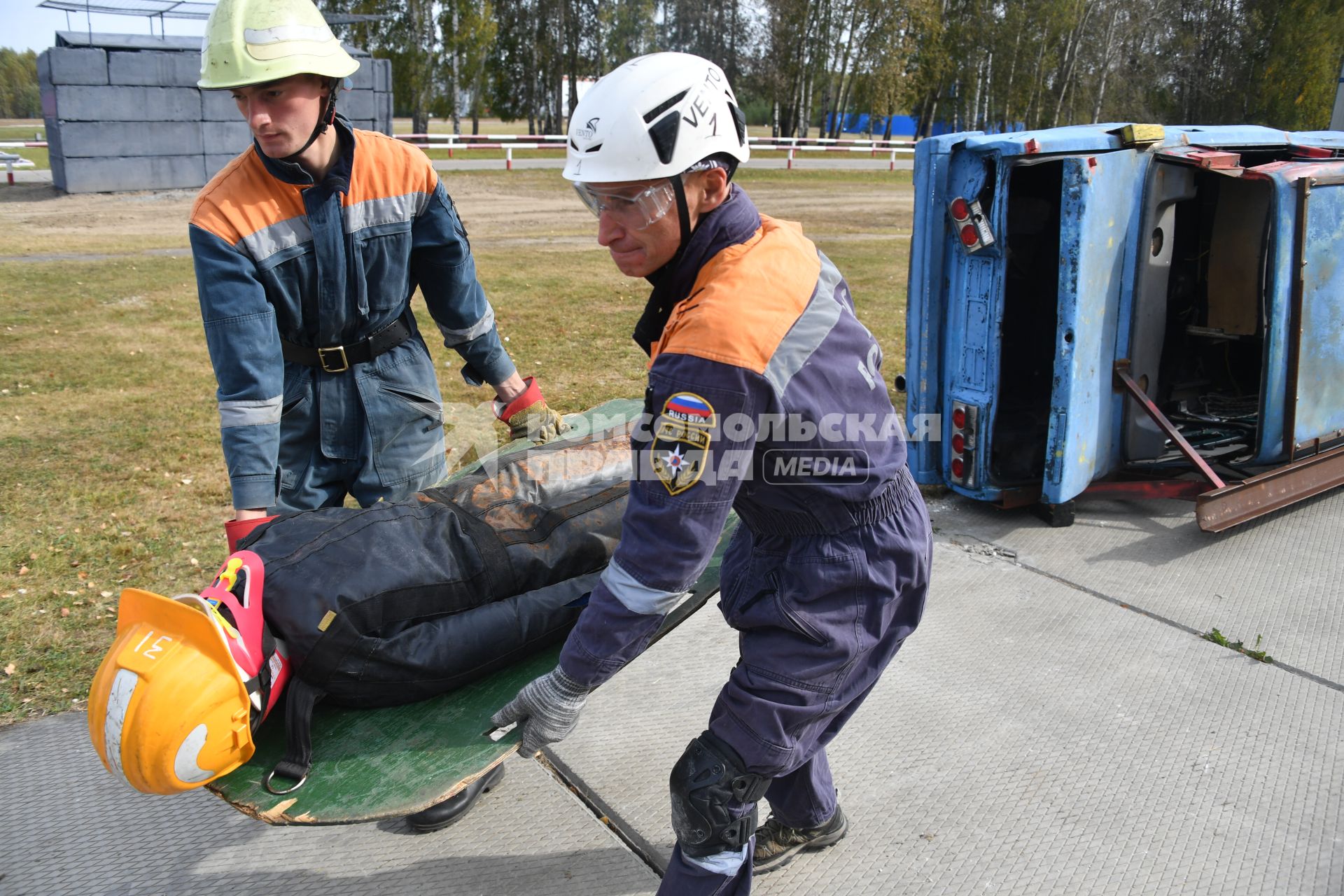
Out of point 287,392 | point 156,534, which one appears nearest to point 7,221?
point 156,534

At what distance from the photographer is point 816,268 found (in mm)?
1876

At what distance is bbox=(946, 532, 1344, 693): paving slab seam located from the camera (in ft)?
11.0

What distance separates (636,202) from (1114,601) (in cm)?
296

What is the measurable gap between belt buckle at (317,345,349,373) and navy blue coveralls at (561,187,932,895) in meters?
1.10

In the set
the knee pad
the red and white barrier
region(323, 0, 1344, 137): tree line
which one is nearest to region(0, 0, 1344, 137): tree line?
region(323, 0, 1344, 137): tree line

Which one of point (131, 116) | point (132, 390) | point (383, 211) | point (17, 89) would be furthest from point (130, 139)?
point (17, 89)

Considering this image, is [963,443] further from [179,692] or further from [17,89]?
[17,89]

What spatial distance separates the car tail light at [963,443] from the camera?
4.43 metres

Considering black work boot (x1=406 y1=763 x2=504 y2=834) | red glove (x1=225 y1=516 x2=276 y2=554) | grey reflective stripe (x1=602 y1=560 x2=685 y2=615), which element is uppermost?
grey reflective stripe (x1=602 y1=560 x2=685 y2=615)

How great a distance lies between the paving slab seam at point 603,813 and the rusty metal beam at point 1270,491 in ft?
9.38

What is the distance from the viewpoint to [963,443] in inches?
177

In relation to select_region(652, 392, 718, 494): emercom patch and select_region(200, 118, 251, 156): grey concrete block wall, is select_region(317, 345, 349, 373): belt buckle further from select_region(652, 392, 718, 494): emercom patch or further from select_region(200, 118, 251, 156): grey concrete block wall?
select_region(200, 118, 251, 156): grey concrete block wall

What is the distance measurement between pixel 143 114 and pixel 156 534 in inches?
700

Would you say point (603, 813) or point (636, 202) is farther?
point (603, 813)
